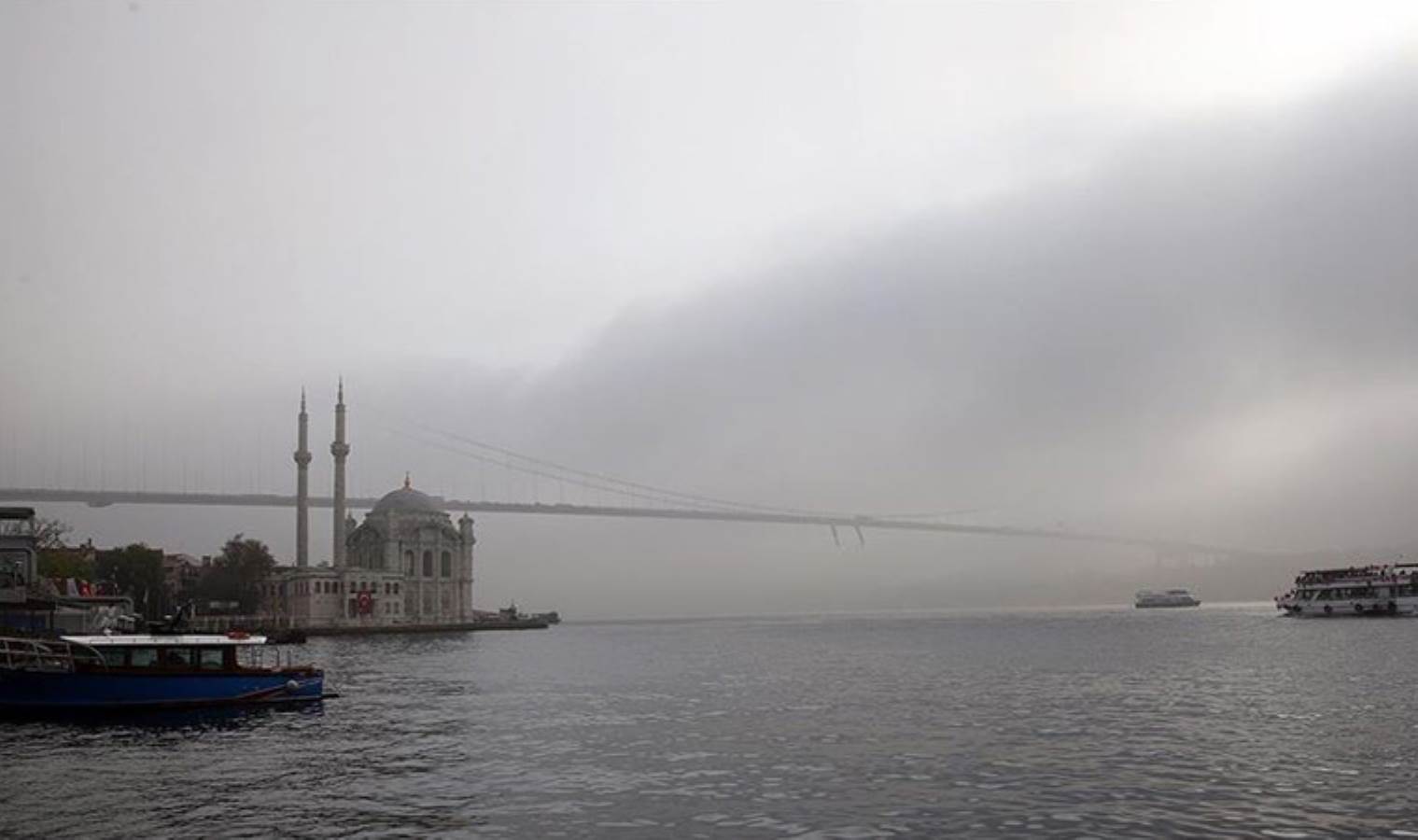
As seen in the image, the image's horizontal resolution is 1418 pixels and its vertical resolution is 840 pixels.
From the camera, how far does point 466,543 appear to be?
155875 millimetres

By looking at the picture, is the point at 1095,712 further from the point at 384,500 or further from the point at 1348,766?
the point at 384,500

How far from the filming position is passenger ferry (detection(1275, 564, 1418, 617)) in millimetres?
109562

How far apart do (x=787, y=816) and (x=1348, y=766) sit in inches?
468

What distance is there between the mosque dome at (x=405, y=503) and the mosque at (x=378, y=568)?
12 centimetres

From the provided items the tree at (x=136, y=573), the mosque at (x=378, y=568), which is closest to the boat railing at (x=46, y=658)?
the tree at (x=136, y=573)

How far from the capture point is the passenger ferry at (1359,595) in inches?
4313

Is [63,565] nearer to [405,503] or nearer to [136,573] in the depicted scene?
[136,573]

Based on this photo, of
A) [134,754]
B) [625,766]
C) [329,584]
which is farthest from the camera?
[329,584]

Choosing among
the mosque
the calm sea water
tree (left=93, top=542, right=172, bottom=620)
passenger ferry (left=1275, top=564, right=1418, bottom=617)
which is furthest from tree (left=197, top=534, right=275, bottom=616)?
passenger ferry (left=1275, top=564, right=1418, bottom=617)

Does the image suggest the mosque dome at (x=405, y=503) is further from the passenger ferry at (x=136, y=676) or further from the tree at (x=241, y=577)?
the passenger ferry at (x=136, y=676)

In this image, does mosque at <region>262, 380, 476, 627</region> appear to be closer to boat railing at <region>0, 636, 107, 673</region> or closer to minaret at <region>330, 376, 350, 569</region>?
minaret at <region>330, 376, 350, 569</region>

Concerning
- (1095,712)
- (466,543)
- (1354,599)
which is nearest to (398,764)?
(1095,712)

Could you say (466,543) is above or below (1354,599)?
above

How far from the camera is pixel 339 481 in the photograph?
15225 centimetres
